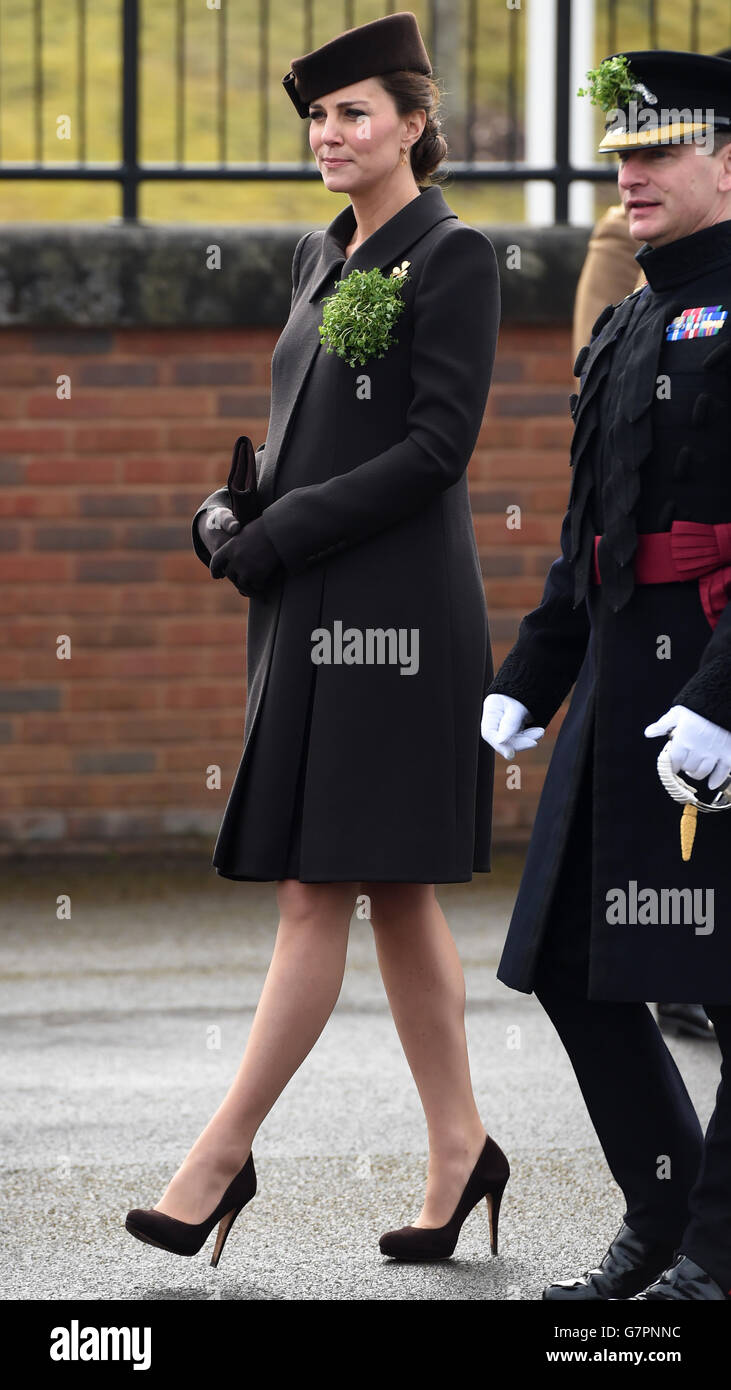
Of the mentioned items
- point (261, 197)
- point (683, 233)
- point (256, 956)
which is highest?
point (261, 197)

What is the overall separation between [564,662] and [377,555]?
0.36m

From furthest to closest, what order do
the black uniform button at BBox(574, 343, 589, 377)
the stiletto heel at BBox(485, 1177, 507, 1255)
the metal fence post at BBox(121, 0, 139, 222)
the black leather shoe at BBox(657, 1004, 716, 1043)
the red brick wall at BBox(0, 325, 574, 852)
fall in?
the metal fence post at BBox(121, 0, 139, 222), the red brick wall at BBox(0, 325, 574, 852), the black leather shoe at BBox(657, 1004, 716, 1043), the stiletto heel at BBox(485, 1177, 507, 1255), the black uniform button at BBox(574, 343, 589, 377)

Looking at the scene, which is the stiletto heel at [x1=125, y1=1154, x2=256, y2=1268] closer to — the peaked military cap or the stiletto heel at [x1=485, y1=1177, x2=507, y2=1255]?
Result: the stiletto heel at [x1=485, y1=1177, x2=507, y2=1255]

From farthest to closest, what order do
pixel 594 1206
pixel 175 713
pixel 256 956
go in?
1. pixel 175 713
2. pixel 256 956
3. pixel 594 1206

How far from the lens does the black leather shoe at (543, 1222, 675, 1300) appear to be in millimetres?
3355

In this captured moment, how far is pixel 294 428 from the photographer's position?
368 cm

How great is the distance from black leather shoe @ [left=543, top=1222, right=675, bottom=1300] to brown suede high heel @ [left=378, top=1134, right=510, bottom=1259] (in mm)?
333

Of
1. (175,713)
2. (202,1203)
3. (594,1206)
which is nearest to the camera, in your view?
(202,1203)

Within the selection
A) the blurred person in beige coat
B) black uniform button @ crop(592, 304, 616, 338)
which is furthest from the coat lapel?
the blurred person in beige coat

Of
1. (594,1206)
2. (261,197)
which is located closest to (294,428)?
(594,1206)

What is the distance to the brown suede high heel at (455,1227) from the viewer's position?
3.68 metres

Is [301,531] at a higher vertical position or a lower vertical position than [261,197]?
lower
